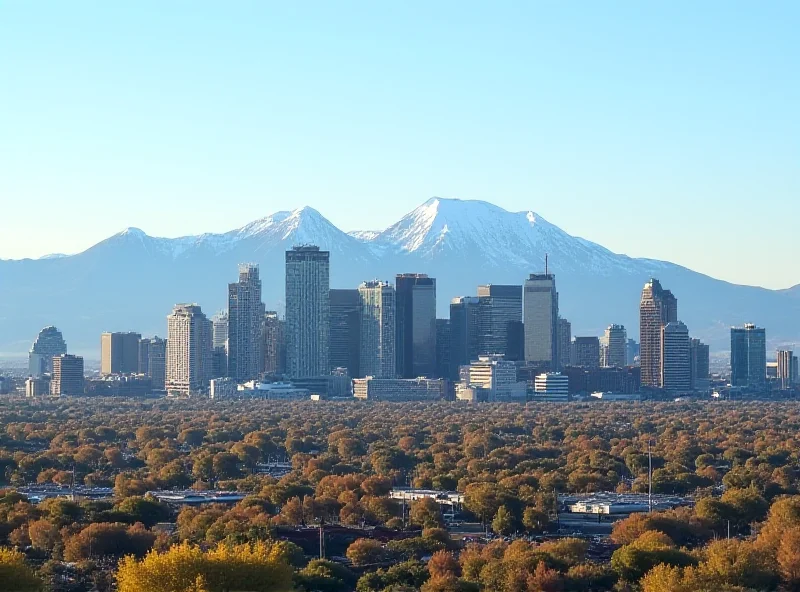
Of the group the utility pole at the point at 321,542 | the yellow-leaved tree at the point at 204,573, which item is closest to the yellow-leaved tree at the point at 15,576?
the yellow-leaved tree at the point at 204,573

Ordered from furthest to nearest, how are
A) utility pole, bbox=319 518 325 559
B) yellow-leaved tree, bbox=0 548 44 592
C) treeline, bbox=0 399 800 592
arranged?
utility pole, bbox=319 518 325 559 → treeline, bbox=0 399 800 592 → yellow-leaved tree, bbox=0 548 44 592

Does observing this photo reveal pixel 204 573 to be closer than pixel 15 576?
Yes

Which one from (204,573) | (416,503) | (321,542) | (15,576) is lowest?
(321,542)

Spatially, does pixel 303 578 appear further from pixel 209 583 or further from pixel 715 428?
pixel 715 428

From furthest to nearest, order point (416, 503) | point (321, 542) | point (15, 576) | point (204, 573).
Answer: point (416, 503) → point (321, 542) → point (15, 576) → point (204, 573)

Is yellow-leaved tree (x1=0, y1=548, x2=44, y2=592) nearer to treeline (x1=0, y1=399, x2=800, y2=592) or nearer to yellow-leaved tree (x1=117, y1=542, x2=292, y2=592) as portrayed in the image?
treeline (x1=0, y1=399, x2=800, y2=592)

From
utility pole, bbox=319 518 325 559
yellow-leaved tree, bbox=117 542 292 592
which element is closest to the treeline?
yellow-leaved tree, bbox=117 542 292 592

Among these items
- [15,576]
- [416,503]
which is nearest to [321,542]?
[416,503]

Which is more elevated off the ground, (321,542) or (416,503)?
(416,503)

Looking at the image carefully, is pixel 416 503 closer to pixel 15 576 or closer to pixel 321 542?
pixel 321 542

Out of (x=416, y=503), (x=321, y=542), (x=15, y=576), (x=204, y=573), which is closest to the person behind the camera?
(x=204, y=573)
